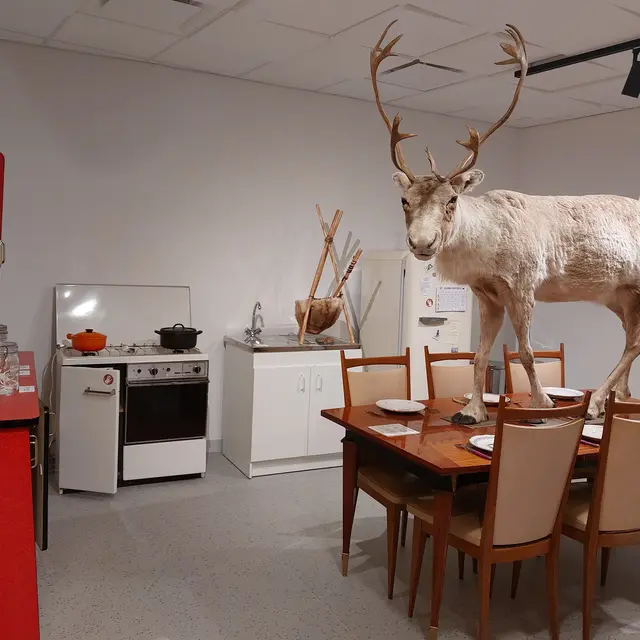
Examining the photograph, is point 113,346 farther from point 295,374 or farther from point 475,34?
point 475,34

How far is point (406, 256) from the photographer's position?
5027mm

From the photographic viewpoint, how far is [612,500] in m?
2.66

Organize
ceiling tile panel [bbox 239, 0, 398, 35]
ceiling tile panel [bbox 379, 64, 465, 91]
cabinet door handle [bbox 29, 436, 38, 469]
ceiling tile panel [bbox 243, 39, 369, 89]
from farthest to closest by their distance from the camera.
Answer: ceiling tile panel [bbox 379, 64, 465, 91] < ceiling tile panel [bbox 243, 39, 369, 89] < ceiling tile panel [bbox 239, 0, 398, 35] < cabinet door handle [bbox 29, 436, 38, 469]

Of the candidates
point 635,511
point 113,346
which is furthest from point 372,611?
point 113,346

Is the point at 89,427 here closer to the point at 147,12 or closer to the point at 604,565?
the point at 147,12

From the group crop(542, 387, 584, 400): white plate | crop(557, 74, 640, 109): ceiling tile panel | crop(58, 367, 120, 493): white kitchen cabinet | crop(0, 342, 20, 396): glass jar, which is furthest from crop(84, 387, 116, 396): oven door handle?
crop(557, 74, 640, 109): ceiling tile panel


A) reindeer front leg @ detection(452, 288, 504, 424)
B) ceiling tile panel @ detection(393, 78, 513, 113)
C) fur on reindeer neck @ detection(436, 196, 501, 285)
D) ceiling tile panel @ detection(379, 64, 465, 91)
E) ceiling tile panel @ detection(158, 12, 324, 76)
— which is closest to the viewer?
fur on reindeer neck @ detection(436, 196, 501, 285)

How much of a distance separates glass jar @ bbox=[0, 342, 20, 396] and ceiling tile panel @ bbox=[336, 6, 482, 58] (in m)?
2.43

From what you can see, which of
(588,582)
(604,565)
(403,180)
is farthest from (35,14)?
(604,565)

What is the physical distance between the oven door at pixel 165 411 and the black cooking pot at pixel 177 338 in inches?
10.0

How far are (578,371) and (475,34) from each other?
329 centimetres

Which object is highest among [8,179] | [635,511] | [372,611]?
[8,179]

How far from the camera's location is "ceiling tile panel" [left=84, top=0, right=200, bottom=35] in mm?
3463

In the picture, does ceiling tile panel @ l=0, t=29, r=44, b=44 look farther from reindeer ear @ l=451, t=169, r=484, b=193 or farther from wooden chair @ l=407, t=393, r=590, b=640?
wooden chair @ l=407, t=393, r=590, b=640
